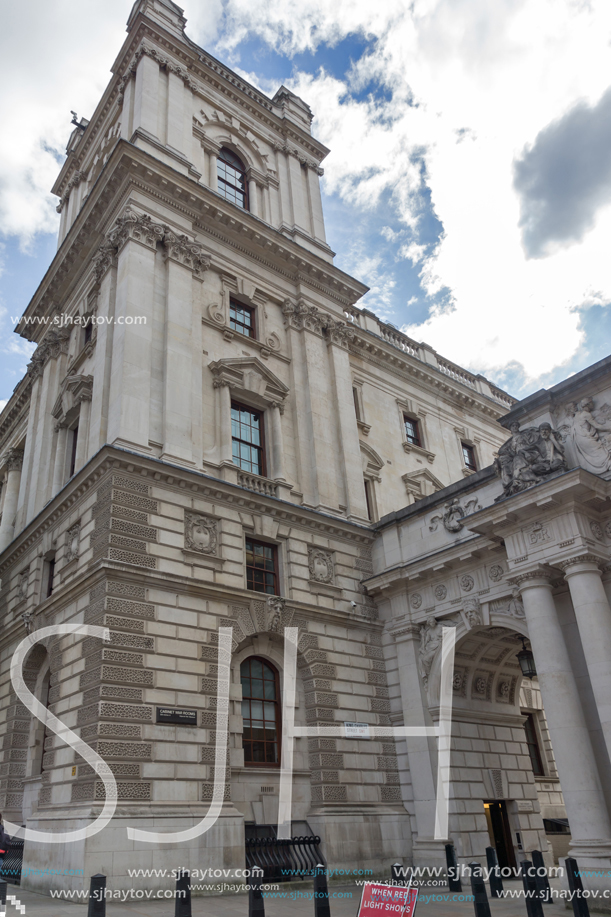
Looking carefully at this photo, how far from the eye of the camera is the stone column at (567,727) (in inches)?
606

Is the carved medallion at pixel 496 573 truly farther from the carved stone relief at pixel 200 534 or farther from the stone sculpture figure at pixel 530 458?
the carved stone relief at pixel 200 534

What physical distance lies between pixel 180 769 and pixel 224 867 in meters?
2.47

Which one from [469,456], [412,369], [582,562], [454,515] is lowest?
[582,562]

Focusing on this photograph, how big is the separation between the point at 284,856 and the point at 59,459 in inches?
631

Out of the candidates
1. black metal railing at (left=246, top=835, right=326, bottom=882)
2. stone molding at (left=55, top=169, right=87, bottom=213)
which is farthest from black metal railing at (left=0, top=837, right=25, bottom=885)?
stone molding at (left=55, top=169, right=87, bottom=213)

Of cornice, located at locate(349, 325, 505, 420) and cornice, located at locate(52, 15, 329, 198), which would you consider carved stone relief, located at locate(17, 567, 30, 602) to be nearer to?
cornice, located at locate(349, 325, 505, 420)

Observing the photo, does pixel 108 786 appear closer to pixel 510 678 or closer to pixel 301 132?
pixel 510 678

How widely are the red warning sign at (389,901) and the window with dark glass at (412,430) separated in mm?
26776

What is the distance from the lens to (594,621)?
1655 cm

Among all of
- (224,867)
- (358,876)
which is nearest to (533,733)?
(358,876)

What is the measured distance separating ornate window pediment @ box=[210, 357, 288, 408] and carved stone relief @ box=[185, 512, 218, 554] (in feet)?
18.6

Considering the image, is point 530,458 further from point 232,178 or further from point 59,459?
point 232,178

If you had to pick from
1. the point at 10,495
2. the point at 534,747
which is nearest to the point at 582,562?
the point at 534,747

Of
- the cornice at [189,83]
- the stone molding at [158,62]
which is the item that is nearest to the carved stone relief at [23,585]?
the stone molding at [158,62]
